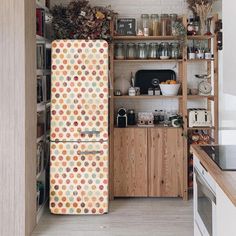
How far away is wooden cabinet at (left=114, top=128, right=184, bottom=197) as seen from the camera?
17.3 ft

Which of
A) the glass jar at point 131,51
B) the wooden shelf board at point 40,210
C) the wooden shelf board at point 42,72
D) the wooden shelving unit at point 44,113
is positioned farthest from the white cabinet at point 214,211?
the glass jar at point 131,51

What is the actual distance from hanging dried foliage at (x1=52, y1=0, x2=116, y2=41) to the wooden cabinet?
119 cm

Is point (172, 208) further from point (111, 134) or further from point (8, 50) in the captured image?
point (8, 50)

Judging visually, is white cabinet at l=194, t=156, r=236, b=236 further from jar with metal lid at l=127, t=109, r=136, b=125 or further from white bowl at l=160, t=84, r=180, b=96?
jar with metal lid at l=127, t=109, r=136, b=125

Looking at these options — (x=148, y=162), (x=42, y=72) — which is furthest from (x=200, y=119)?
(x=42, y=72)

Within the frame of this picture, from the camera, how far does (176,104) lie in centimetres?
568

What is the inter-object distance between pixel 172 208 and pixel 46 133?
5.57 ft

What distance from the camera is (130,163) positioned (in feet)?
17.4

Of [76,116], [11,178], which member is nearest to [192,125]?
[76,116]

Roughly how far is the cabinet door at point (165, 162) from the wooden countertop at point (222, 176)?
2.18m

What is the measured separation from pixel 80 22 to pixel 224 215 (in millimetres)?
3364

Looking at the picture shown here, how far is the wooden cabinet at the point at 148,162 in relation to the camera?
17.3ft

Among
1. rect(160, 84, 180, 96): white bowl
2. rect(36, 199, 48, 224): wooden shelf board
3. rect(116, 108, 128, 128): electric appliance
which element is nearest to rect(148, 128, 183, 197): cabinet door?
rect(116, 108, 128, 128): electric appliance

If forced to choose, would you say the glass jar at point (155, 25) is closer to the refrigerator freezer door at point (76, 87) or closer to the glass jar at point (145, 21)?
the glass jar at point (145, 21)
